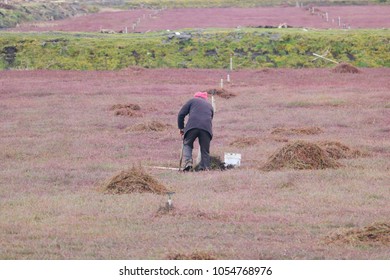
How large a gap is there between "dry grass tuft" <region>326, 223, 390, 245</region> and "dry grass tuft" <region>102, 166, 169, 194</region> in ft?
17.0

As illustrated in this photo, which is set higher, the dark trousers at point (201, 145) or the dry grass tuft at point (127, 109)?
the dark trousers at point (201, 145)

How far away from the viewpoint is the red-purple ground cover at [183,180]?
12969 mm

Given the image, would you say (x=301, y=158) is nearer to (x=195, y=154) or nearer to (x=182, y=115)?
(x=182, y=115)

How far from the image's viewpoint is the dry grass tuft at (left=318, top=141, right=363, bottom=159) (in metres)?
22.0

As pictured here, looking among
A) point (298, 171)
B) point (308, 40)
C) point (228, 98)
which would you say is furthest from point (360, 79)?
point (298, 171)

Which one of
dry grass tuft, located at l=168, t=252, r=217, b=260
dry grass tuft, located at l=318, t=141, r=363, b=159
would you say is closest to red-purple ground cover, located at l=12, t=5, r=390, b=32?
dry grass tuft, located at l=318, t=141, r=363, b=159

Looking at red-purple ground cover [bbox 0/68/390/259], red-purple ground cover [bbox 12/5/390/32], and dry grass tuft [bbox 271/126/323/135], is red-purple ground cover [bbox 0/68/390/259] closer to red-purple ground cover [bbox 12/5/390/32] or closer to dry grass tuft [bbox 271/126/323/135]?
dry grass tuft [bbox 271/126/323/135]

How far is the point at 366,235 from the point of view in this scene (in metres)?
13.0

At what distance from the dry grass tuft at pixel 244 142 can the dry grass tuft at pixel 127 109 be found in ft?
24.8

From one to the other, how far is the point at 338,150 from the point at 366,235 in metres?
9.53

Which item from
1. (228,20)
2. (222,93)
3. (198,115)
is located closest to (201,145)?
(198,115)

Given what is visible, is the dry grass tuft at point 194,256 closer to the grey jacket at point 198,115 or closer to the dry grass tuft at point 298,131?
the grey jacket at point 198,115

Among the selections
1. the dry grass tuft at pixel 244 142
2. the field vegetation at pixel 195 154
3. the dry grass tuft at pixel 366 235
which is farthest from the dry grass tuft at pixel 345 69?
the dry grass tuft at pixel 366 235

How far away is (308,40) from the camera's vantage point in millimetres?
57938
